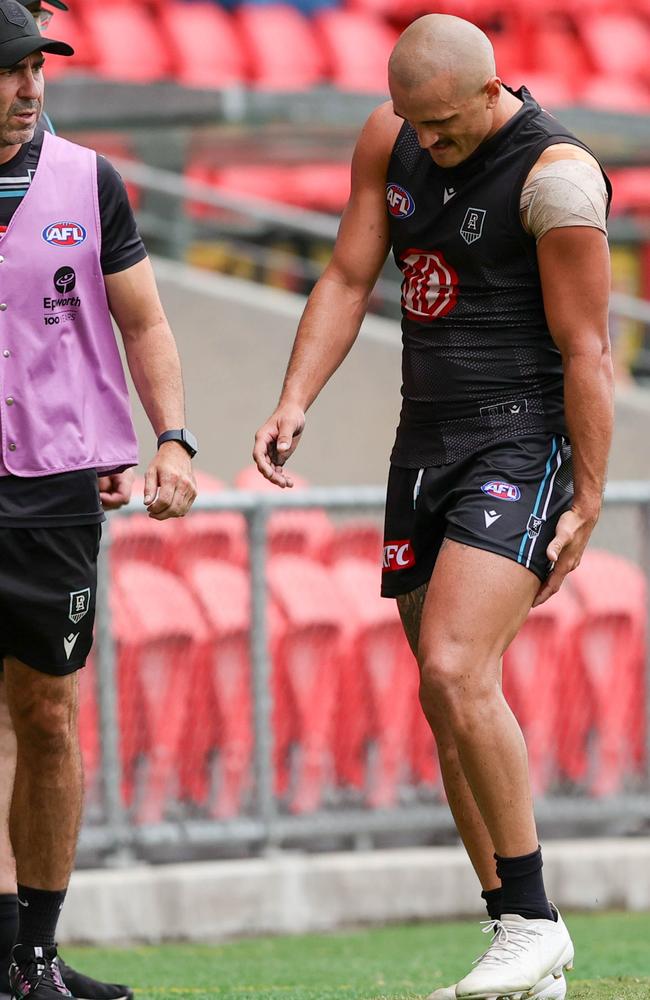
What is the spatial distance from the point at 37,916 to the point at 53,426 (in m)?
1.19

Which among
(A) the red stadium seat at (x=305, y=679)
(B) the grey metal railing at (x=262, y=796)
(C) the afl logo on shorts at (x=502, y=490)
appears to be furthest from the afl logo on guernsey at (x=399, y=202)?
(A) the red stadium seat at (x=305, y=679)

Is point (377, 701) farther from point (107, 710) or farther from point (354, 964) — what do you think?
point (354, 964)

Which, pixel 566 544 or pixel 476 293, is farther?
pixel 476 293

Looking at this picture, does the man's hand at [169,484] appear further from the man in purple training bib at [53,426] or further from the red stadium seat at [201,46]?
the red stadium seat at [201,46]

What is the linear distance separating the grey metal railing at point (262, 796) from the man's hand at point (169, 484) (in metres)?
2.72

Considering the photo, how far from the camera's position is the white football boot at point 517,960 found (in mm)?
4008

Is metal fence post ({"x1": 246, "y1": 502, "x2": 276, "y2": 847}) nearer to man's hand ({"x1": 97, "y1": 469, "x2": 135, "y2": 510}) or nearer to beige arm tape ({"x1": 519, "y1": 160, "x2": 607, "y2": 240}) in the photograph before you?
man's hand ({"x1": 97, "y1": 469, "x2": 135, "y2": 510})

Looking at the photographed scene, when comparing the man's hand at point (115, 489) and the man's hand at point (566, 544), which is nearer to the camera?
the man's hand at point (566, 544)

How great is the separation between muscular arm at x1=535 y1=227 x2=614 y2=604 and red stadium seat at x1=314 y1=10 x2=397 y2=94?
1123 cm

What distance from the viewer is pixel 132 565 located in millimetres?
7215

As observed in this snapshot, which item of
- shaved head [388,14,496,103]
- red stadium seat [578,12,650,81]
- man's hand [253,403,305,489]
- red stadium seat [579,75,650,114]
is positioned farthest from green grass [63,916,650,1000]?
red stadium seat [578,12,650,81]

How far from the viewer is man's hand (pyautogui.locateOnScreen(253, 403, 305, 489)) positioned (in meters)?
4.38

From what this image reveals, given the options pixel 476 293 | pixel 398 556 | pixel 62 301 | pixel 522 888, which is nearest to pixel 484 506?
pixel 398 556

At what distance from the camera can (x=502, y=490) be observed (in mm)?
4273
